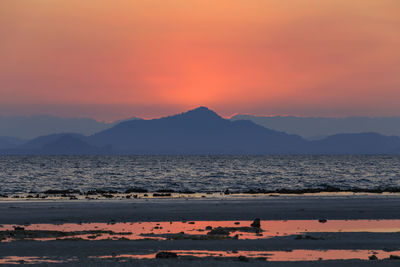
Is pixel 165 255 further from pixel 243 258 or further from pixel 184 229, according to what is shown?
pixel 184 229

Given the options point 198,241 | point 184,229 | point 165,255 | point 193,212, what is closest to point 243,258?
point 165,255

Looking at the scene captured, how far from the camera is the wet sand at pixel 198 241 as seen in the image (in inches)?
878

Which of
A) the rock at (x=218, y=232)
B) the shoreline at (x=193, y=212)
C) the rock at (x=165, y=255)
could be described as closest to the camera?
the rock at (x=165, y=255)

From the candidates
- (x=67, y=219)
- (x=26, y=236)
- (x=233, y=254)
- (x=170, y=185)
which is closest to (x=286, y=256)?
(x=233, y=254)

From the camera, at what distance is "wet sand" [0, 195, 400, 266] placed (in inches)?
878

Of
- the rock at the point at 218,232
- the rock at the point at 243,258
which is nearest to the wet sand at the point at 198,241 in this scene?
the rock at the point at 243,258

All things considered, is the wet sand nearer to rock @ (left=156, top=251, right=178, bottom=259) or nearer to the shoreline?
the shoreline

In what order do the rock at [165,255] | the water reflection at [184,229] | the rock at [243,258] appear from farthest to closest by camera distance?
the water reflection at [184,229], the rock at [165,255], the rock at [243,258]

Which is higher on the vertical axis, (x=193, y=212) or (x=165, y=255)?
(x=165, y=255)

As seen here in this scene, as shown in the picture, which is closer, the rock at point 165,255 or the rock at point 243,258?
the rock at point 243,258

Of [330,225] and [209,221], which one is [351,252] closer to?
[330,225]

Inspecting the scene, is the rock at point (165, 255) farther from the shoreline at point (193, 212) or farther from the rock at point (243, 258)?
the shoreline at point (193, 212)

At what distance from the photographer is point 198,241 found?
27.8 metres

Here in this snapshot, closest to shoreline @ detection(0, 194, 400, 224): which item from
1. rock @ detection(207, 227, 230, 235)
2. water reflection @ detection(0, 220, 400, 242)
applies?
water reflection @ detection(0, 220, 400, 242)
